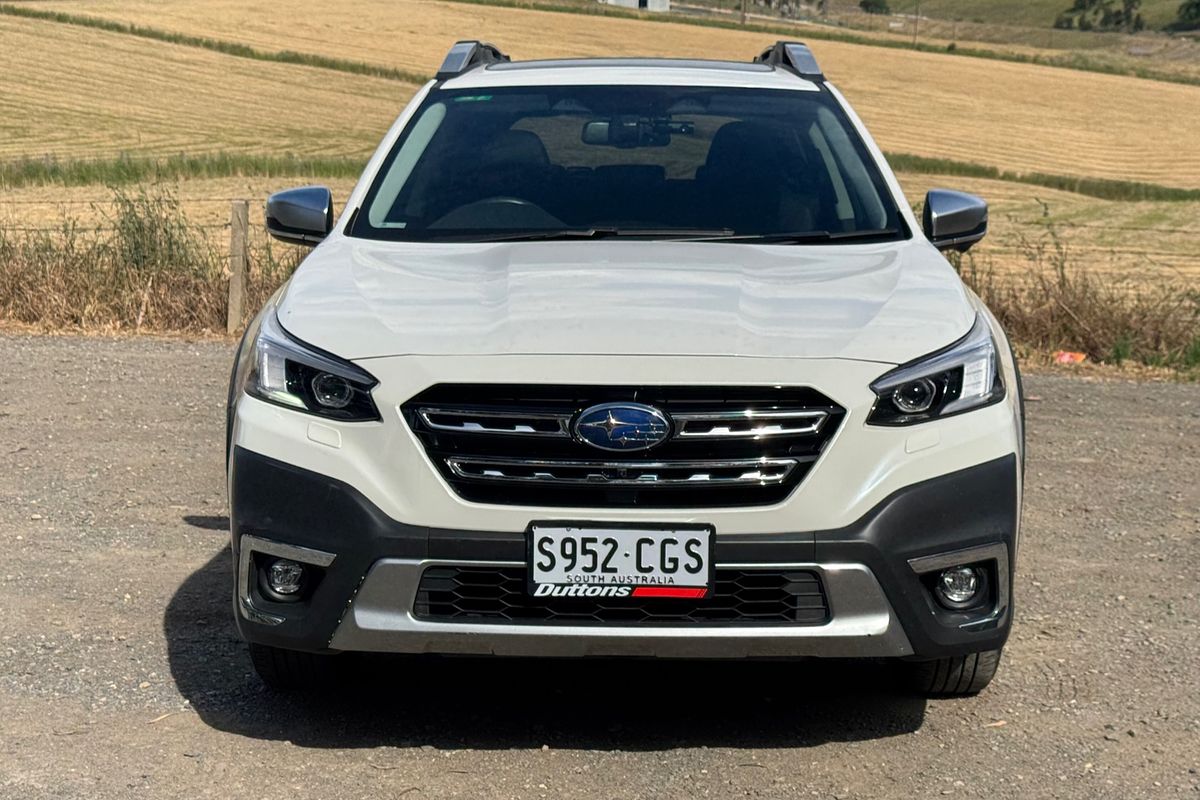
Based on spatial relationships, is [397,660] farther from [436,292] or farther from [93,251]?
[93,251]

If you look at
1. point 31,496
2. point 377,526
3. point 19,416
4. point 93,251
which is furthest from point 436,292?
point 93,251

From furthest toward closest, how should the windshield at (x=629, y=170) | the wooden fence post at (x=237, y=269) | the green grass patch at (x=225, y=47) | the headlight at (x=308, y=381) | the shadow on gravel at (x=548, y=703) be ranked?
the green grass patch at (x=225, y=47) < the wooden fence post at (x=237, y=269) < the windshield at (x=629, y=170) < the shadow on gravel at (x=548, y=703) < the headlight at (x=308, y=381)

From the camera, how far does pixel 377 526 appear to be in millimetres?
3711

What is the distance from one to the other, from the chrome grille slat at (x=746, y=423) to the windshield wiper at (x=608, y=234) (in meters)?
1.28

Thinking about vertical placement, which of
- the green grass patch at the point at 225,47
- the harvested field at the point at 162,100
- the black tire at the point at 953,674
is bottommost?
the green grass patch at the point at 225,47

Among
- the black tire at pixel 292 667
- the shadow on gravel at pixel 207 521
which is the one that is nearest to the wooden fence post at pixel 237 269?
the shadow on gravel at pixel 207 521

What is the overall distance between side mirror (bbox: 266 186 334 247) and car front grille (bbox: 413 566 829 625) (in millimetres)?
1758

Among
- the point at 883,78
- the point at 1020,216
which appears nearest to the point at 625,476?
the point at 1020,216

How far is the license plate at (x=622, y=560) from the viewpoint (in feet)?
12.1

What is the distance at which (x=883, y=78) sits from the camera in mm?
58156

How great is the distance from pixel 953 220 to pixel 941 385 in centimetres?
141

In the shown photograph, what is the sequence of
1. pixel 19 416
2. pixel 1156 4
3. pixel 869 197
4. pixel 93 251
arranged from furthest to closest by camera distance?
1. pixel 1156 4
2. pixel 93 251
3. pixel 19 416
4. pixel 869 197

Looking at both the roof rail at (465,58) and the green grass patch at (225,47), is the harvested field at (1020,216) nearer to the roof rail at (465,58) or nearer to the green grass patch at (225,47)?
the roof rail at (465,58)

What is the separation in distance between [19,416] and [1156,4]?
16774 cm
